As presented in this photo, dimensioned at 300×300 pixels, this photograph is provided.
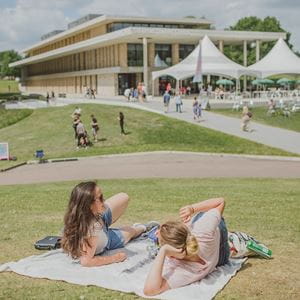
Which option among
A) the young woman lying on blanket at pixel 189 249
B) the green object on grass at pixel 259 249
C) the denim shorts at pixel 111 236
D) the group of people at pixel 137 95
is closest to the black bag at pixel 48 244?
the denim shorts at pixel 111 236

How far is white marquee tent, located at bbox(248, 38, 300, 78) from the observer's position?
4419 centimetres

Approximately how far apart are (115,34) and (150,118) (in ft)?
80.4

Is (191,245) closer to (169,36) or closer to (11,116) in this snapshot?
(11,116)

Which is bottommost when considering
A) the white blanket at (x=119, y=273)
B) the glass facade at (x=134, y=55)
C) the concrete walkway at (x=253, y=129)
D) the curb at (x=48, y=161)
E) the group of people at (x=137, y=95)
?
the curb at (x=48, y=161)

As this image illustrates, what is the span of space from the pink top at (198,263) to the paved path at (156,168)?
10.9m

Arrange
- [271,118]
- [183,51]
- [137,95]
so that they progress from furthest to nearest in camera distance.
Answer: [183,51] → [137,95] → [271,118]

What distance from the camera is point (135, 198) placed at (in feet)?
36.1

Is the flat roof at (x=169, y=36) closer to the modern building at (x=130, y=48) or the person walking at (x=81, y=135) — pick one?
the modern building at (x=130, y=48)

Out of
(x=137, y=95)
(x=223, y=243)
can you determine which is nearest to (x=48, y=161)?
(x=223, y=243)

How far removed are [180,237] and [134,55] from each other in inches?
2133

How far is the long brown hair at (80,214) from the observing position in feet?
19.7

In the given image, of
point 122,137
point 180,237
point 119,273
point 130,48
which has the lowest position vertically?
point 122,137

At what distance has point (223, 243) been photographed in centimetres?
615

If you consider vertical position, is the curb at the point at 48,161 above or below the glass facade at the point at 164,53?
below
